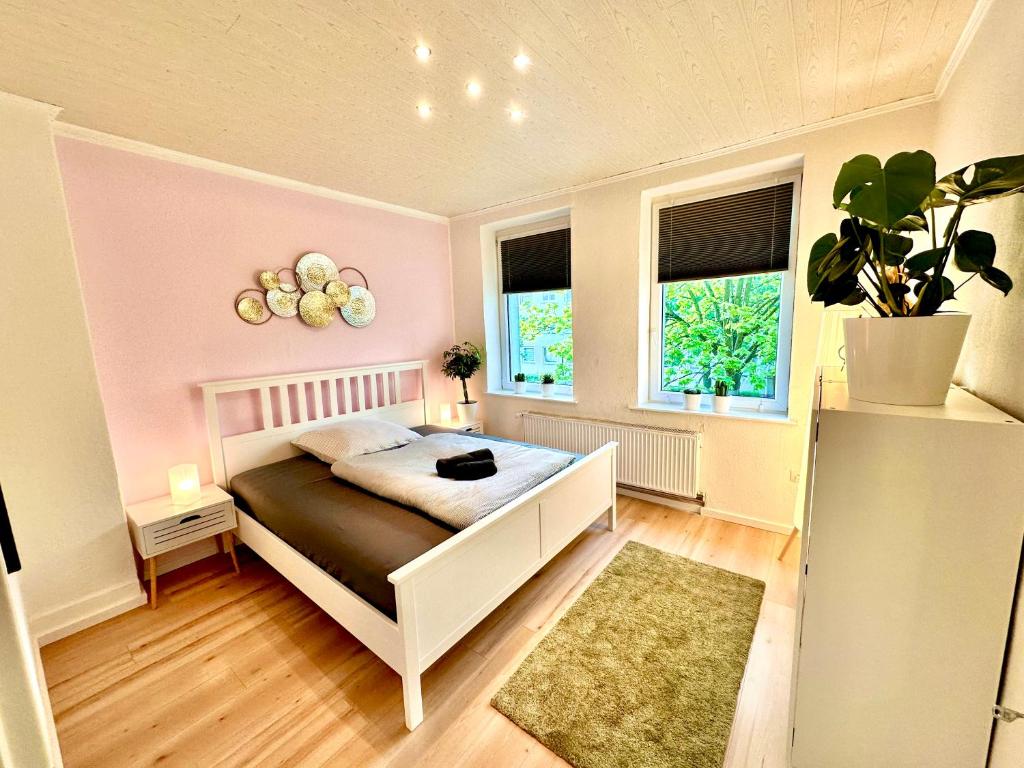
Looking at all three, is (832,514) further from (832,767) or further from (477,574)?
(477,574)

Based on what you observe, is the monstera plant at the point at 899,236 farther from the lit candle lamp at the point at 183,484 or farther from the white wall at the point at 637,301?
the lit candle lamp at the point at 183,484

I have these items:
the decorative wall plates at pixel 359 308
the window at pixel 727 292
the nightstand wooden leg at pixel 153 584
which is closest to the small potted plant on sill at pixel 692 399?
the window at pixel 727 292

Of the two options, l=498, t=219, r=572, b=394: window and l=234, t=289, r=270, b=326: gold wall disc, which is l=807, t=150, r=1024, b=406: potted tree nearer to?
l=498, t=219, r=572, b=394: window

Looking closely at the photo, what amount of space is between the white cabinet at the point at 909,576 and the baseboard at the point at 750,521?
6.01 feet

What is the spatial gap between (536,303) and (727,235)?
1.69 m

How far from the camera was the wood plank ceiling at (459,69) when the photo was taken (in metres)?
1.47

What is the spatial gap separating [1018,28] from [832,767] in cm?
216

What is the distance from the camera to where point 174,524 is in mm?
2236

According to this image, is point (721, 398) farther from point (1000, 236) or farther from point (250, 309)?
point (250, 309)

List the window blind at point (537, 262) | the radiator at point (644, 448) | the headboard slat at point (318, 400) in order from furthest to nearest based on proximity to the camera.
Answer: the window blind at point (537, 262) → the headboard slat at point (318, 400) → the radiator at point (644, 448)

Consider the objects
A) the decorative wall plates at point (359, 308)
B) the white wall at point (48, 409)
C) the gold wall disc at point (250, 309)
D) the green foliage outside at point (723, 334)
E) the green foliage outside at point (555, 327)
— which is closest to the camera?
the white wall at point (48, 409)

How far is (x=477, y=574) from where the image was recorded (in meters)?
1.82

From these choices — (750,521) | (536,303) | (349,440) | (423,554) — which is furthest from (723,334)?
(349,440)

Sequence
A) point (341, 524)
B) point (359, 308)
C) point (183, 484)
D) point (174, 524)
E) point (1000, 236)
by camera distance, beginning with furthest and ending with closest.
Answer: point (359, 308) < point (183, 484) < point (174, 524) < point (341, 524) < point (1000, 236)
